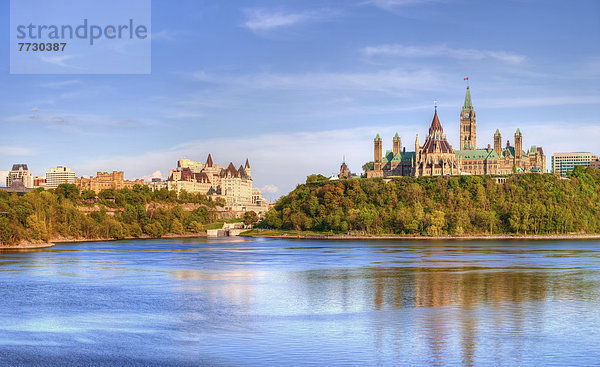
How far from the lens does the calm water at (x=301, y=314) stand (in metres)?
32.1

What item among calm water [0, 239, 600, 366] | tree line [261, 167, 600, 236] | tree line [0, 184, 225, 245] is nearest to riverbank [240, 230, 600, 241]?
tree line [261, 167, 600, 236]

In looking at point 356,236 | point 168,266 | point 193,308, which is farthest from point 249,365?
point 356,236

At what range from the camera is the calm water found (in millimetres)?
32094

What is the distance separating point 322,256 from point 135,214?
7853 centimetres

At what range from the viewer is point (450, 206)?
16275 centimetres

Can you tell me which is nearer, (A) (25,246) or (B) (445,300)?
(B) (445,300)

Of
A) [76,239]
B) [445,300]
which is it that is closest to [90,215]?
[76,239]

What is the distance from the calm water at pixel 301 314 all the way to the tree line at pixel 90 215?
121 feet

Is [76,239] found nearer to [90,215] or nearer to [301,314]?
[90,215]

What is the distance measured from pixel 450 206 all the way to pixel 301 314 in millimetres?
125225

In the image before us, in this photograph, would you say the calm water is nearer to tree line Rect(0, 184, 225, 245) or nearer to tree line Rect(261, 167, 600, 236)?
tree line Rect(0, 184, 225, 245)

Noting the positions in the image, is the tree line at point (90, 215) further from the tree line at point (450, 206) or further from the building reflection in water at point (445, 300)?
the building reflection in water at point (445, 300)

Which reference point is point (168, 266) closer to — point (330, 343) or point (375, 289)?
point (375, 289)

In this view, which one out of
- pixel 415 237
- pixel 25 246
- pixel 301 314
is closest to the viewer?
pixel 301 314
